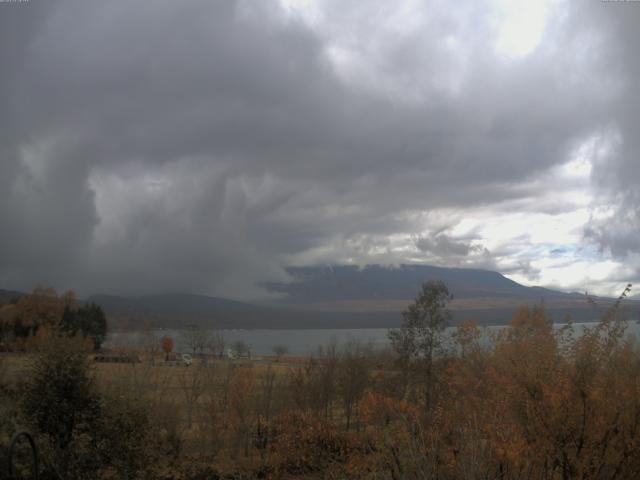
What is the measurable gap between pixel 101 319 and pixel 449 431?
10281 centimetres

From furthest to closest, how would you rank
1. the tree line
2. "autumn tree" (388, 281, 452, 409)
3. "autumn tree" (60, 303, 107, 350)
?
1. "autumn tree" (60, 303, 107, 350)
2. "autumn tree" (388, 281, 452, 409)
3. the tree line

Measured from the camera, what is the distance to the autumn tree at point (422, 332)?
34188 millimetres

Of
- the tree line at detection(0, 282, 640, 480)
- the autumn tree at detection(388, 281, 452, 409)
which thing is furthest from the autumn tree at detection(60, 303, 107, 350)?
the autumn tree at detection(388, 281, 452, 409)

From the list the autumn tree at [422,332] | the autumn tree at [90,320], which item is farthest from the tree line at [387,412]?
the autumn tree at [90,320]

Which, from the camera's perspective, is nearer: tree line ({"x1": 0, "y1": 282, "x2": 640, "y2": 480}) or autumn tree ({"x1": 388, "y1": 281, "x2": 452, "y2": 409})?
tree line ({"x1": 0, "y1": 282, "x2": 640, "y2": 480})

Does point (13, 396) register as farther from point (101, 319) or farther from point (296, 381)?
point (101, 319)

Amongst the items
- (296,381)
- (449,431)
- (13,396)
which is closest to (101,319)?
(296,381)

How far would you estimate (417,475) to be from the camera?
10758 millimetres

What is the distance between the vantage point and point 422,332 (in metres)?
34.8

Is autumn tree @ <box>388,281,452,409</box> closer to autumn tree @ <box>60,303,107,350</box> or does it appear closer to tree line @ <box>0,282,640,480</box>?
tree line @ <box>0,282,640,480</box>

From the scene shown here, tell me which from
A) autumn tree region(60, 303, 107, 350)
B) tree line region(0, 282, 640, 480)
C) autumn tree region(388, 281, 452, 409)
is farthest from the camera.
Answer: autumn tree region(60, 303, 107, 350)

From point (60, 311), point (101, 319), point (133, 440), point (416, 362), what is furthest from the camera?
point (101, 319)

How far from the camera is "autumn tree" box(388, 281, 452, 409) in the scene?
34188 millimetres

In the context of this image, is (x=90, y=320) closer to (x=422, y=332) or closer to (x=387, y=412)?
(x=422, y=332)
